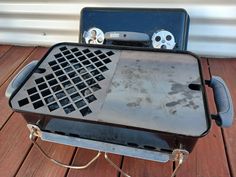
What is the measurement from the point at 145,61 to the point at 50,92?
226mm

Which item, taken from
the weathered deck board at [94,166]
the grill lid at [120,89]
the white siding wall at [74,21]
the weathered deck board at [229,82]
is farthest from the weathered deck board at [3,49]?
the weathered deck board at [229,82]

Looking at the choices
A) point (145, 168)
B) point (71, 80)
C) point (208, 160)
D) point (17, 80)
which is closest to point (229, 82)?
point (208, 160)

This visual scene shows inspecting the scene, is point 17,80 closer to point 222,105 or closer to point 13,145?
point 13,145

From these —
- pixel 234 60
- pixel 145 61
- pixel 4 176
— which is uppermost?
pixel 145 61

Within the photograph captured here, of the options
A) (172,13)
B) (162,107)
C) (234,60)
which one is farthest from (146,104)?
(234,60)

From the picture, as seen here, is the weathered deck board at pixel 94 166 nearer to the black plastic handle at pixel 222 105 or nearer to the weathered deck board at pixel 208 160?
the weathered deck board at pixel 208 160

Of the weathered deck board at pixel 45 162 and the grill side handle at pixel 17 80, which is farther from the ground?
the grill side handle at pixel 17 80

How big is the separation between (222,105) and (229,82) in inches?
15.6

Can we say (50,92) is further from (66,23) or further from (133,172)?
(66,23)

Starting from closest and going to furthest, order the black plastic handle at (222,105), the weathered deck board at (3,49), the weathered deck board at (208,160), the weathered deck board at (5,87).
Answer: the black plastic handle at (222,105) < the weathered deck board at (208,160) < the weathered deck board at (5,87) < the weathered deck board at (3,49)

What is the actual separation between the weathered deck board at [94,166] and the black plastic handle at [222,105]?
0.27 m

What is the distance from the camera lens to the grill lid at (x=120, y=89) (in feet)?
1.53

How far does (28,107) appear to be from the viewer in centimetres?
50

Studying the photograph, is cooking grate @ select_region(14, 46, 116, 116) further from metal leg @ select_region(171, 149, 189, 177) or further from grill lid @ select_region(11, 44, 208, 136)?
metal leg @ select_region(171, 149, 189, 177)
